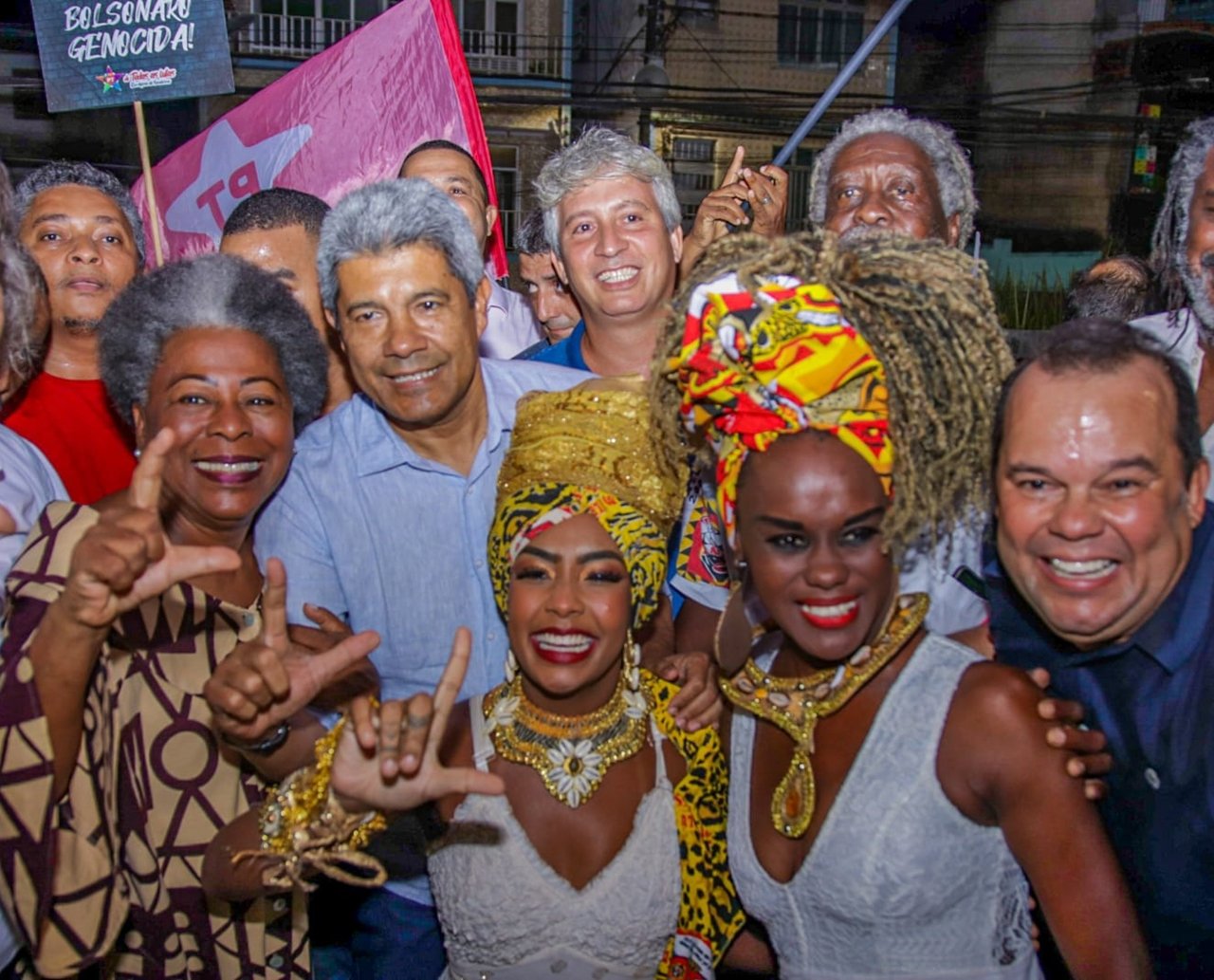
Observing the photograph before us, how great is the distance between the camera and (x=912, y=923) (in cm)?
221

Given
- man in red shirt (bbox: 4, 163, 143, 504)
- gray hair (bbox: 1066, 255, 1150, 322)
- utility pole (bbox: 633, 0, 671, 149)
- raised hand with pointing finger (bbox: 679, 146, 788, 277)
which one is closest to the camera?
man in red shirt (bbox: 4, 163, 143, 504)

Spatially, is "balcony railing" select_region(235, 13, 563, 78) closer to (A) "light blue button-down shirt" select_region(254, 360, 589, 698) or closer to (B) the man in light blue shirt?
(B) the man in light blue shirt

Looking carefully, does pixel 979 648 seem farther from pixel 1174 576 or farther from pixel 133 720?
pixel 133 720

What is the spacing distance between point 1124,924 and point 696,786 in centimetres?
93

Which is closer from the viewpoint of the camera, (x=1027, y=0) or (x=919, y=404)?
(x=919, y=404)

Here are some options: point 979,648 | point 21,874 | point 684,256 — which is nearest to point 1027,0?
point 684,256

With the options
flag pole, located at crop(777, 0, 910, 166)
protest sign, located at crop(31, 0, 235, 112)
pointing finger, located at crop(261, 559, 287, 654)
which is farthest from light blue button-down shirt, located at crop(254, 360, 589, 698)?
flag pole, located at crop(777, 0, 910, 166)

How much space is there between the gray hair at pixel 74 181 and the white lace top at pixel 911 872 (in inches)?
137

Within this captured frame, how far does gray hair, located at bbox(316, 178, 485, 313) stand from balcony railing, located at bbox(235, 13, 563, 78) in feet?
66.0

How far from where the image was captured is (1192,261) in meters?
3.33

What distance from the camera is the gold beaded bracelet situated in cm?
220

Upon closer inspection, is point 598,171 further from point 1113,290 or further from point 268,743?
point 1113,290

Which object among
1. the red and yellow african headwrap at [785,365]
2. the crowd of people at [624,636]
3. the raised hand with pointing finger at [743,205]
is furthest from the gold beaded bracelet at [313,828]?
the raised hand with pointing finger at [743,205]

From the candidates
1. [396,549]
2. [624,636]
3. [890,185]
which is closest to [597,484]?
[624,636]
